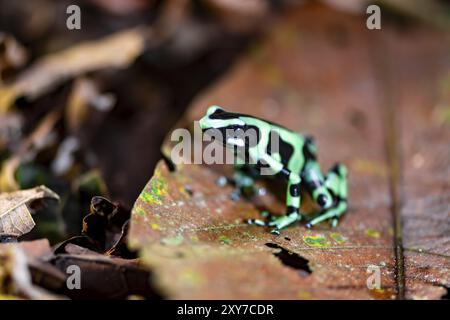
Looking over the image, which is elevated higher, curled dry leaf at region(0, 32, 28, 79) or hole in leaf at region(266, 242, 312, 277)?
curled dry leaf at region(0, 32, 28, 79)

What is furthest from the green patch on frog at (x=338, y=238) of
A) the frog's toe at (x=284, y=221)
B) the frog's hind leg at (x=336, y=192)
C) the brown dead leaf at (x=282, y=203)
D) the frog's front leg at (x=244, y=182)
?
the frog's front leg at (x=244, y=182)

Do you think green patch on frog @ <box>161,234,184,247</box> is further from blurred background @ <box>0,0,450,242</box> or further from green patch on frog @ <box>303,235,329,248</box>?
blurred background @ <box>0,0,450,242</box>

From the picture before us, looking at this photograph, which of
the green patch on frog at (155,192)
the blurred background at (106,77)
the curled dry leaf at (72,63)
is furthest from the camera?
the curled dry leaf at (72,63)

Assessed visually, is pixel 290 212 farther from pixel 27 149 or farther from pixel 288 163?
pixel 27 149

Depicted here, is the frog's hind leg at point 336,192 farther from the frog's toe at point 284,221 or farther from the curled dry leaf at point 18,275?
the curled dry leaf at point 18,275

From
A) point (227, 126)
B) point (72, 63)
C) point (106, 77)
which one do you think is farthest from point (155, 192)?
point (72, 63)

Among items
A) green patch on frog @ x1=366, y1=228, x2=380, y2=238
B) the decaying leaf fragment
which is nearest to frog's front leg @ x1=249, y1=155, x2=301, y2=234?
green patch on frog @ x1=366, y1=228, x2=380, y2=238

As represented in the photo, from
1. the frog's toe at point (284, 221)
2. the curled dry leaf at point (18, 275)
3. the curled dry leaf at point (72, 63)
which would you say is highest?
the curled dry leaf at point (72, 63)
